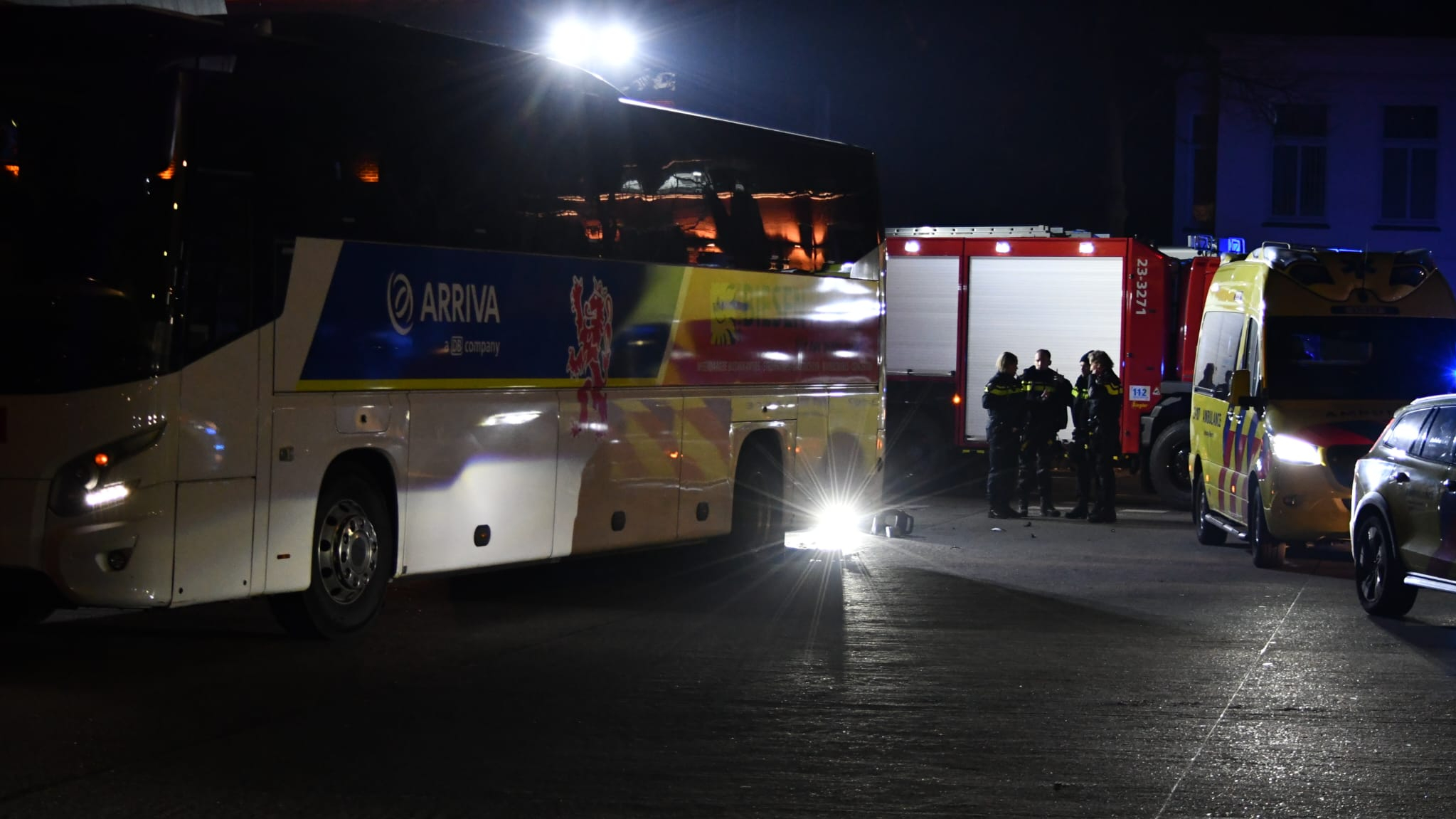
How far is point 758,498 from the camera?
592 inches

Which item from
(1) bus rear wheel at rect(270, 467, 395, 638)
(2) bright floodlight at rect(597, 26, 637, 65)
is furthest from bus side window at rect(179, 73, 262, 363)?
(2) bright floodlight at rect(597, 26, 637, 65)

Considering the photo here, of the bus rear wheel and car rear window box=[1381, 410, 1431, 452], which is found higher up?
car rear window box=[1381, 410, 1431, 452]

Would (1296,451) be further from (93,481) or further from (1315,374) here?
(93,481)

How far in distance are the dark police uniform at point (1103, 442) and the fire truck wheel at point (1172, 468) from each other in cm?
188

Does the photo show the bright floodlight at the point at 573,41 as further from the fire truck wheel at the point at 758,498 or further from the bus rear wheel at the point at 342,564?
the bus rear wheel at the point at 342,564

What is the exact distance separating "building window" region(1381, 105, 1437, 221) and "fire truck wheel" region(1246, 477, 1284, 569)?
846 inches

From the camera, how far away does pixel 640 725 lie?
313 inches

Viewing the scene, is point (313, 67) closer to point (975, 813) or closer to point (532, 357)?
point (532, 357)

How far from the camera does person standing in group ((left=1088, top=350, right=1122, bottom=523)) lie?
1942 cm

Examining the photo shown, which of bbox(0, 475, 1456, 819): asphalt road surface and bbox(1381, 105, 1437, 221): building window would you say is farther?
bbox(1381, 105, 1437, 221): building window

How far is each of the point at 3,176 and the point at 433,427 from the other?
2880 millimetres

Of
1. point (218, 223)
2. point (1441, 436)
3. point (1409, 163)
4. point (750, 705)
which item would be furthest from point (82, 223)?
point (1409, 163)

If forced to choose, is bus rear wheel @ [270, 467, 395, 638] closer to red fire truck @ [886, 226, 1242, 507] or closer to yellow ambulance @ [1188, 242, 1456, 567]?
yellow ambulance @ [1188, 242, 1456, 567]

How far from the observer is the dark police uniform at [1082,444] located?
19594 millimetres
